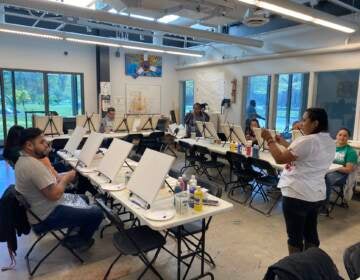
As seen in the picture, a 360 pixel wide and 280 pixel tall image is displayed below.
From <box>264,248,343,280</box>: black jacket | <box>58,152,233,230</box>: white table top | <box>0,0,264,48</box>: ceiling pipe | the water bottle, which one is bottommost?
<box>58,152,233,230</box>: white table top

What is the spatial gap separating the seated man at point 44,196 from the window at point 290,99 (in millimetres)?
5565

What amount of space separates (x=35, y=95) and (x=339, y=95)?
7885 millimetres

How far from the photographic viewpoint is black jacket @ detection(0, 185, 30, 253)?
98.3 inches

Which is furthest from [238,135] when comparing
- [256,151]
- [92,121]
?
[92,121]

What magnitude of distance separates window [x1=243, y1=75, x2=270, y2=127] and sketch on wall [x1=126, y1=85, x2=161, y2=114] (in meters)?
3.53

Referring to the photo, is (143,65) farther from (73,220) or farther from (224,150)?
(73,220)

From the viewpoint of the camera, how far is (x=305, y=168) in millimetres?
2234

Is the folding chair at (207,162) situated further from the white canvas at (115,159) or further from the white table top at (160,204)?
the white canvas at (115,159)

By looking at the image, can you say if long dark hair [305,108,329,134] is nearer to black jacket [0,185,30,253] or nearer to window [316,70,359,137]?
black jacket [0,185,30,253]

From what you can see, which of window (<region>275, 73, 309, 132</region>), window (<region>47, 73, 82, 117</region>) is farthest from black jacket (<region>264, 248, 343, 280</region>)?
window (<region>47, 73, 82, 117</region>)

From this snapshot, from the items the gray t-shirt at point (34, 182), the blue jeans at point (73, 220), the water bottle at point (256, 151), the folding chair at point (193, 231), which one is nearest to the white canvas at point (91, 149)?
the blue jeans at point (73, 220)

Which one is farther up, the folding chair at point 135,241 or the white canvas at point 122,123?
the white canvas at point 122,123

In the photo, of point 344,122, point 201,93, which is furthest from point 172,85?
point 344,122

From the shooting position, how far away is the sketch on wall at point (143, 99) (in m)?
9.69
